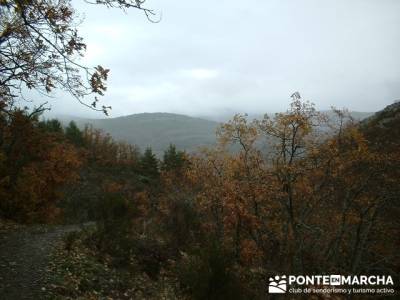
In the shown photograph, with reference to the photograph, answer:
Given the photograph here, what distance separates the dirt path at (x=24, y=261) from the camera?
26.4ft

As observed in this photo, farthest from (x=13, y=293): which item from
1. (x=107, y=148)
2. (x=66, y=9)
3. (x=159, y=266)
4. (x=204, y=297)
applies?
(x=107, y=148)

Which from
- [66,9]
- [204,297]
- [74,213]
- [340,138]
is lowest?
[74,213]

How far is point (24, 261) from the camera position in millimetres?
9898

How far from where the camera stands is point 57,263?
1022cm

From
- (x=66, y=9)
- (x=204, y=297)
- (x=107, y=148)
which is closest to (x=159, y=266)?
(x=204, y=297)

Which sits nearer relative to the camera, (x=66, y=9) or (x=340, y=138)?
Result: (x=66, y=9)

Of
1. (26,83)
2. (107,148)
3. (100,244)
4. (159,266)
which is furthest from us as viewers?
(107,148)

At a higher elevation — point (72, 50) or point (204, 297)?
point (72, 50)

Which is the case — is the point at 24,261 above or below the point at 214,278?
below

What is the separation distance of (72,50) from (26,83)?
1138 mm

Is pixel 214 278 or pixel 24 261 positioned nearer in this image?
pixel 214 278

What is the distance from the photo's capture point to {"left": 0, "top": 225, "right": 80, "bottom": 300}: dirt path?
8.04m

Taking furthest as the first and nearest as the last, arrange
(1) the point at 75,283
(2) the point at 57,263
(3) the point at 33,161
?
(3) the point at 33,161, (2) the point at 57,263, (1) the point at 75,283

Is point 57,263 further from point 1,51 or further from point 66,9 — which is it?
point 66,9
